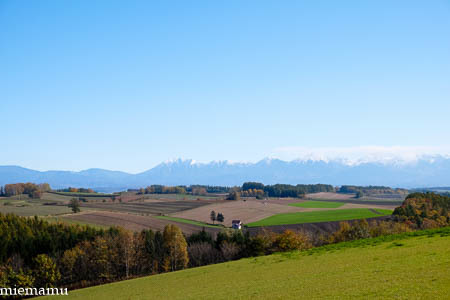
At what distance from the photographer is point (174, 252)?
62906mm

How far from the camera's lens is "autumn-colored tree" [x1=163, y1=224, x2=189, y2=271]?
61284 mm

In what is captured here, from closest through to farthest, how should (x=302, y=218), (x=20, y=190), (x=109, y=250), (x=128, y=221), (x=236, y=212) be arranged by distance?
(x=109, y=250) < (x=128, y=221) < (x=302, y=218) < (x=236, y=212) < (x=20, y=190)

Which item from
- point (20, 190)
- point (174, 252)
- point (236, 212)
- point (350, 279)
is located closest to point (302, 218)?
point (236, 212)

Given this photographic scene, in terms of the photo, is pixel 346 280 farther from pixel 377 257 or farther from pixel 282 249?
pixel 282 249

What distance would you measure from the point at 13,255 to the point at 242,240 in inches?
1499

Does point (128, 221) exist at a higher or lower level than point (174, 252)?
higher

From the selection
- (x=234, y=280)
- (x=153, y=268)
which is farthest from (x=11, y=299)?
(x=234, y=280)

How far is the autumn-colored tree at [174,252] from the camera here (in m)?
61.3

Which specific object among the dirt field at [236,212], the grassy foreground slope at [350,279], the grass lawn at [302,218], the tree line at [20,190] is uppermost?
the tree line at [20,190]

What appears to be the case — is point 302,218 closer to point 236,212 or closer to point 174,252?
point 236,212

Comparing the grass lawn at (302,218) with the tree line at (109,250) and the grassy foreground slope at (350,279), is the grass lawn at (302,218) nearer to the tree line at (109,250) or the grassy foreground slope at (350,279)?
the tree line at (109,250)

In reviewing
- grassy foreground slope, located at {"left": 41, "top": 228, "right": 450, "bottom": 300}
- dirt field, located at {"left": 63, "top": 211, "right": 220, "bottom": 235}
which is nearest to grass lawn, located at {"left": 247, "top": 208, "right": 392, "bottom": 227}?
dirt field, located at {"left": 63, "top": 211, "right": 220, "bottom": 235}

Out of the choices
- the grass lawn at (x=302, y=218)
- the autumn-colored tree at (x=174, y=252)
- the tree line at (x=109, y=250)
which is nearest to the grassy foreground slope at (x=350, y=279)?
the tree line at (x=109, y=250)

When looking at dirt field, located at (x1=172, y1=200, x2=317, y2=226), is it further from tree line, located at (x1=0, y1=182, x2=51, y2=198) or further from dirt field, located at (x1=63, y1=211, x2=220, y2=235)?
tree line, located at (x1=0, y1=182, x2=51, y2=198)
